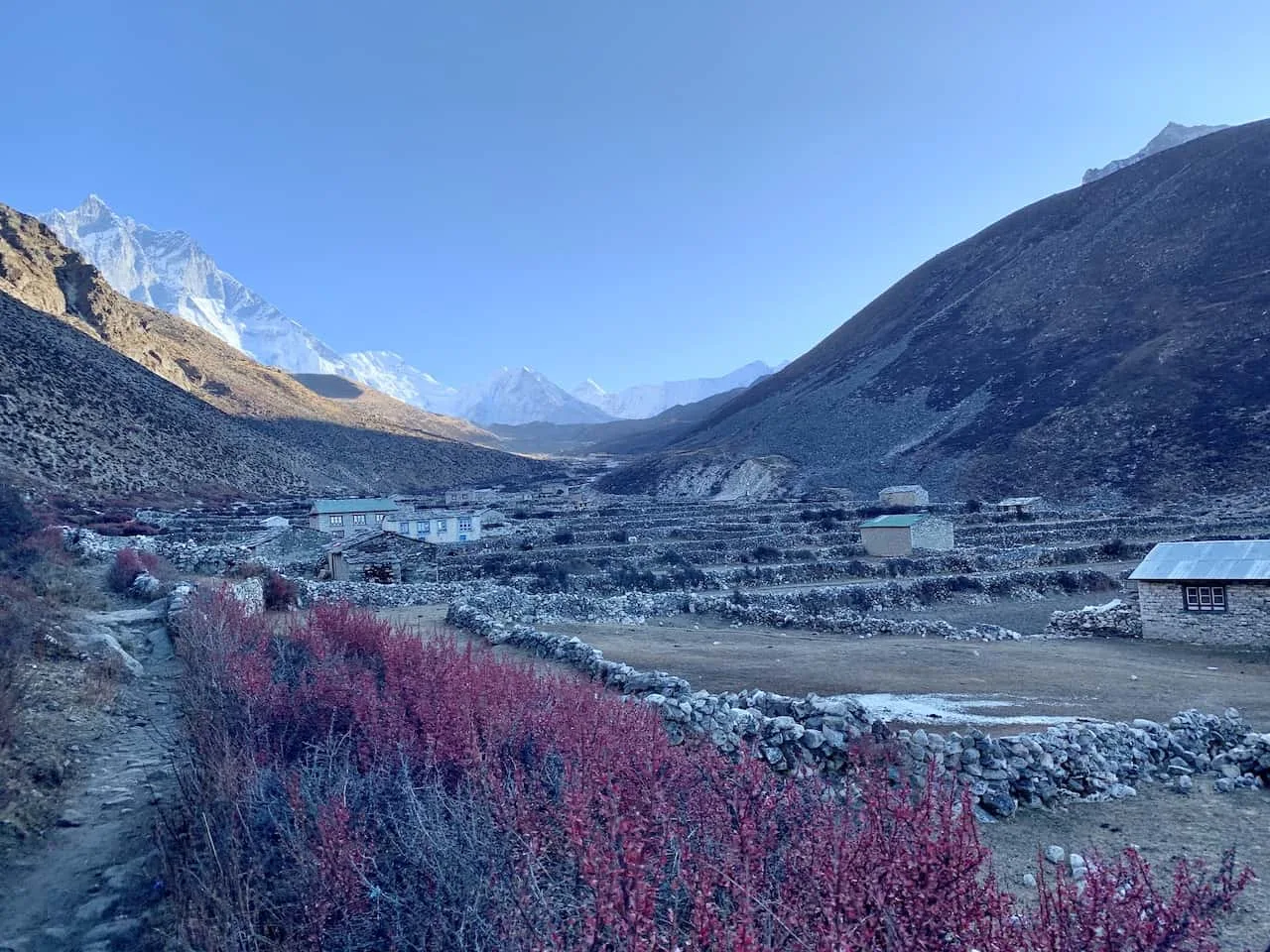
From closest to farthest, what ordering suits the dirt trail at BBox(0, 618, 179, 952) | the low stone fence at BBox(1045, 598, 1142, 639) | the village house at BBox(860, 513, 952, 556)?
1. the dirt trail at BBox(0, 618, 179, 952)
2. the low stone fence at BBox(1045, 598, 1142, 639)
3. the village house at BBox(860, 513, 952, 556)

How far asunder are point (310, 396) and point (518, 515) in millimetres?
80876

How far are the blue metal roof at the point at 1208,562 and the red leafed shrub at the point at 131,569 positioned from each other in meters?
28.7

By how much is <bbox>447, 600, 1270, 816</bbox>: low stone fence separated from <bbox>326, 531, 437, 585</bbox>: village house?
2301 centimetres

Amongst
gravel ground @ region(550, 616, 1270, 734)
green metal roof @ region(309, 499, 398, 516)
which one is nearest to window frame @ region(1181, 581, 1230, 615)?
gravel ground @ region(550, 616, 1270, 734)

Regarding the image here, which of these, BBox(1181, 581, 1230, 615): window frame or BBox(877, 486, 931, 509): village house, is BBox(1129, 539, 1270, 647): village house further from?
BBox(877, 486, 931, 509): village house

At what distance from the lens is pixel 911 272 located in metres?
138

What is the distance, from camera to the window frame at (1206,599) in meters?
18.6

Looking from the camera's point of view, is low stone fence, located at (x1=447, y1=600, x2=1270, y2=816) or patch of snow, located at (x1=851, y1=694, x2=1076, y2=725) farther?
patch of snow, located at (x1=851, y1=694, x2=1076, y2=725)

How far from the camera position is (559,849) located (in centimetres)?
521

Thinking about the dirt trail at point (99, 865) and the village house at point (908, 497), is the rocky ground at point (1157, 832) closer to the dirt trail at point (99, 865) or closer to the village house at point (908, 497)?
the dirt trail at point (99, 865)

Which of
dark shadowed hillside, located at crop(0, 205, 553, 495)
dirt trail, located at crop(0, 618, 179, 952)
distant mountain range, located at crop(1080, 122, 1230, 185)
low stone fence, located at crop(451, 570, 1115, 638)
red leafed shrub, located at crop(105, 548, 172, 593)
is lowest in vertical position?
low stone fence, located at crop(451, 570, 1115, 638)

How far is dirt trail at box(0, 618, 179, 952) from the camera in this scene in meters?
6.21

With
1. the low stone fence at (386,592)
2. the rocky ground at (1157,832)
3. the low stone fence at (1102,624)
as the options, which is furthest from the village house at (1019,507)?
the rocky ground at (1157,832)

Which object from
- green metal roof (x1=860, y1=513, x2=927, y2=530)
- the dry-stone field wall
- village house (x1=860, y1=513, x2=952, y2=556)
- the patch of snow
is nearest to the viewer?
the dry-stone field wall
